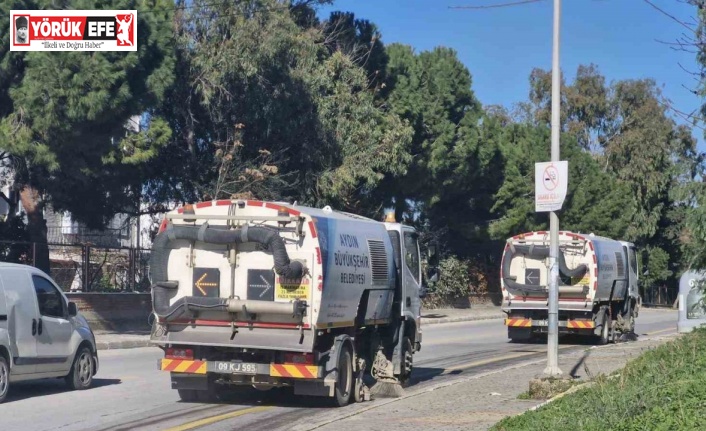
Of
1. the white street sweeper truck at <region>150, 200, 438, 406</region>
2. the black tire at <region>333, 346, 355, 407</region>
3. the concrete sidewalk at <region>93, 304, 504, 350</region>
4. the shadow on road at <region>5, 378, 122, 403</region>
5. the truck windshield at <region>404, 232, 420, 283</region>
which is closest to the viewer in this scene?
the white street sweeper truck at <region>150, 200, 438, 406</region>

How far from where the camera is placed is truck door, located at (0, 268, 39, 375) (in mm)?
13859

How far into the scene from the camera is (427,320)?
133 feet

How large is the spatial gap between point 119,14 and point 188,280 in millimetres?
13801

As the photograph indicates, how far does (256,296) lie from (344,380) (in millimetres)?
2013

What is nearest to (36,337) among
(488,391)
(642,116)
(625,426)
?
(488,391)

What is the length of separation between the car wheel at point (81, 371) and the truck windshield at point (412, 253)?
17.8 feet

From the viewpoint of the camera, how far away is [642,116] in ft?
229

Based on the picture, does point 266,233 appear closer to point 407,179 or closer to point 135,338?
point 135,338

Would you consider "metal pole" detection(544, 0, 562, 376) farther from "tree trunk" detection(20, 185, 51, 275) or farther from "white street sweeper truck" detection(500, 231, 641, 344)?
"tree trunk" detection(20, 185, 51, 275)

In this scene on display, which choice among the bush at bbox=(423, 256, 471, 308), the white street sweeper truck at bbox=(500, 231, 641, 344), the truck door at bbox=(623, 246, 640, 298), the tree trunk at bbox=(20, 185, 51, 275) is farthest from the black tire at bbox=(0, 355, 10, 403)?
the bush at bbox=(423, 256, 471, 308)

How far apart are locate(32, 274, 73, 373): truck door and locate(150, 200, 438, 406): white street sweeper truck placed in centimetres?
205

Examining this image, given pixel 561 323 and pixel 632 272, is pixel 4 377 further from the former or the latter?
pixel 632 272

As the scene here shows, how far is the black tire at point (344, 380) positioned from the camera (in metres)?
13.9

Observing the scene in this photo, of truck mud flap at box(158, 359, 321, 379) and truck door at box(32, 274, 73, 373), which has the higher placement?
truck door at box(32, 274, 73, 373)
